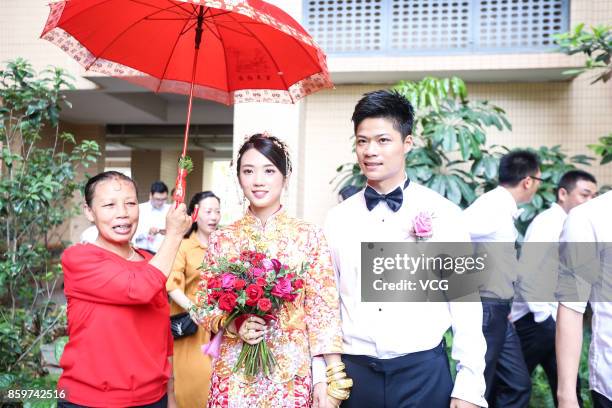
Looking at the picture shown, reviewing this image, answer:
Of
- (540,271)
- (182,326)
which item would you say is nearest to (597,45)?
(540,271)

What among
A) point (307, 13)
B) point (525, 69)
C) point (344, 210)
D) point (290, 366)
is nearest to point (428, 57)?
point (525, 69)

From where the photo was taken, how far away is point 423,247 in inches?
81.6

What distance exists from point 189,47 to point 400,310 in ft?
5.58

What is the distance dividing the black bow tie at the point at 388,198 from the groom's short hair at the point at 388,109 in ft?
0.75

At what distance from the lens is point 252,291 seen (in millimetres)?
1823

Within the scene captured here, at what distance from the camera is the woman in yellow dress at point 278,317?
202cm

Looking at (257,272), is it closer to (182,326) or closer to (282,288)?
(282,288)

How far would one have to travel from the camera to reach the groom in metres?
1.98

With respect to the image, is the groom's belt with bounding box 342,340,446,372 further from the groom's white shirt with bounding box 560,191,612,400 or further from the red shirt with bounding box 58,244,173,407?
the red shirt with bounding box 58,244,173,407

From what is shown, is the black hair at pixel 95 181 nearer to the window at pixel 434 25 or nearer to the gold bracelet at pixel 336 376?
the gold bracelet at pixel 336 376

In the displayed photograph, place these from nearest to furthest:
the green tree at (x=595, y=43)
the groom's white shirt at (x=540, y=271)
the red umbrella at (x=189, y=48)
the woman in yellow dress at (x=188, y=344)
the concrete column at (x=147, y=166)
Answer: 1. the red umbrella at (x=189, y=48)
2. the woman in yellow dress at (x=188, y=344)
3. the groom's white shirt at (x=540, y=271)
4. the green tree at (x=595, y=43)
5. the concrete column at (x=147, y=166)

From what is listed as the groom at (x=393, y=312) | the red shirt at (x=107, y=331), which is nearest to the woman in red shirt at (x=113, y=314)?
the red shirt at (x=107, y=331)

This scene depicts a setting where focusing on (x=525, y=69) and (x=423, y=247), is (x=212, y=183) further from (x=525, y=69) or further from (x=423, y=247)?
(x=423, y=247)

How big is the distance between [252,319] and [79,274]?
28.1 inches
